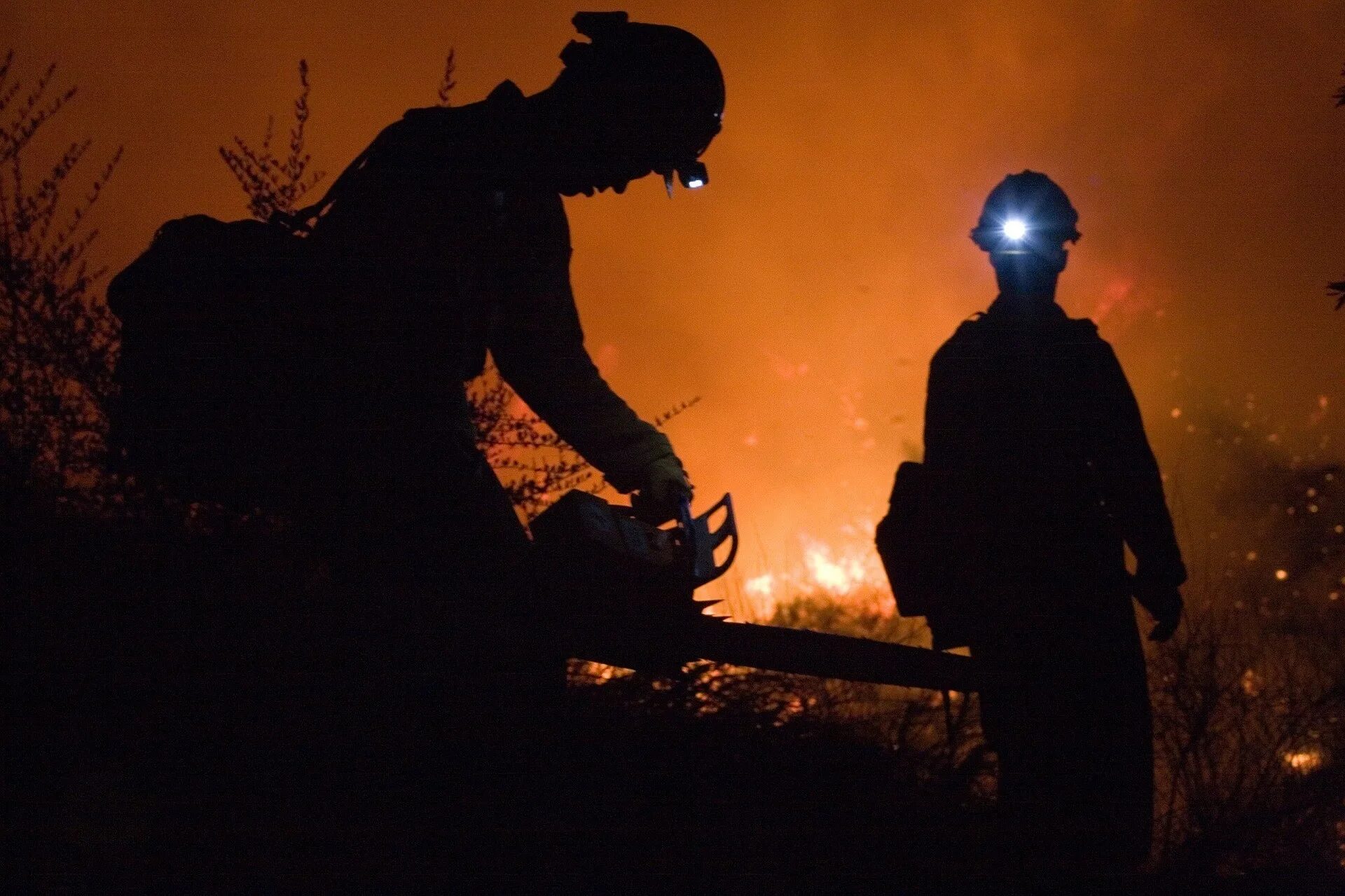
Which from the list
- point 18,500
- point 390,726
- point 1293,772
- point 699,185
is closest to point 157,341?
point 390,726

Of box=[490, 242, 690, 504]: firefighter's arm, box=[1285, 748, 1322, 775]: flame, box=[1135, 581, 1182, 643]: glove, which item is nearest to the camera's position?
box=[490, 242, 690, 504]: firefighter's arm

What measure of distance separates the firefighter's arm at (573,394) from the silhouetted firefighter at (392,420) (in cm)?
24

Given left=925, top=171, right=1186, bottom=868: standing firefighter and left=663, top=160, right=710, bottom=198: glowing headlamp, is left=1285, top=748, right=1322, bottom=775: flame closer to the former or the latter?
left=925, top=171, right=1186, bottom=868: standing firefighter

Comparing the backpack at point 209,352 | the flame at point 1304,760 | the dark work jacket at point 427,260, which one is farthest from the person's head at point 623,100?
the flame at point 1304,760

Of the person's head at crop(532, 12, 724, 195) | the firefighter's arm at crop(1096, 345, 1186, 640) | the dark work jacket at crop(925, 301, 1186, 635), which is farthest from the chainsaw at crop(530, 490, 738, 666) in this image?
the firefighter's arm at crop(1096, 345, 1186, 640)

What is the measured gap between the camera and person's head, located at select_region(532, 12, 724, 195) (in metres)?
2.17

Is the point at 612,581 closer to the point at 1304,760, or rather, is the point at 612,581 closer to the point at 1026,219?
the point at 1026,219

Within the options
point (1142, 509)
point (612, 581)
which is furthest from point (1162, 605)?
point (612, 581)

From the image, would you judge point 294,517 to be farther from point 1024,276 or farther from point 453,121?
point 1024,276

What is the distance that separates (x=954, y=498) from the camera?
3428mm

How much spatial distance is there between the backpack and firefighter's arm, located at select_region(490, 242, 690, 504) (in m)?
0.64

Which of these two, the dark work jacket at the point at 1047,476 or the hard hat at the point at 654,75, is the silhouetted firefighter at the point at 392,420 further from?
the dark work jacket at the point at 1047,476

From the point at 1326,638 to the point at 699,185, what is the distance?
4.62m

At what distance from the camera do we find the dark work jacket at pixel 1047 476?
3.21m
